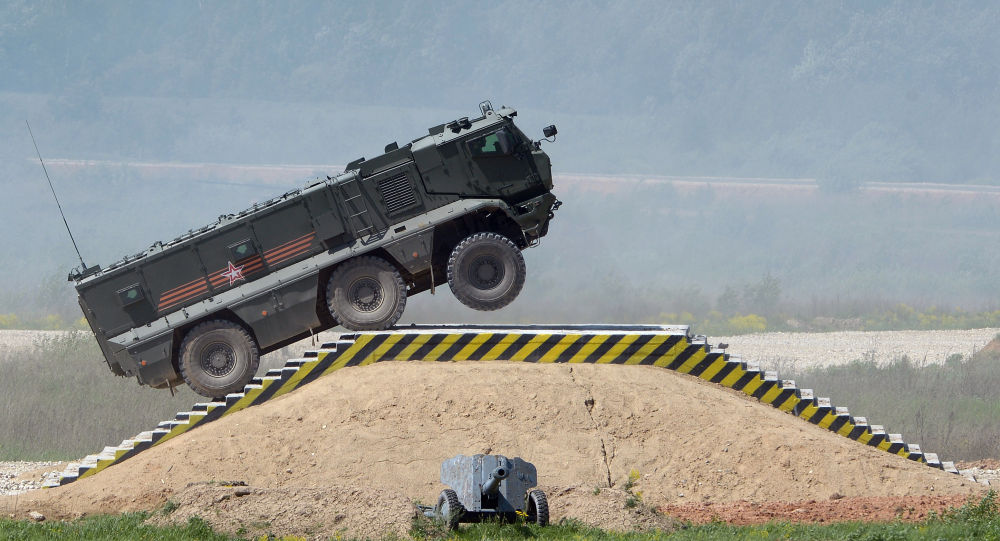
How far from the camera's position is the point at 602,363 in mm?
18312

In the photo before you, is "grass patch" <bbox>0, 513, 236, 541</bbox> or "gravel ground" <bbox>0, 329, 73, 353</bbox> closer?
"grass patch" <bbox>0, 513, 236, 541</bbox>

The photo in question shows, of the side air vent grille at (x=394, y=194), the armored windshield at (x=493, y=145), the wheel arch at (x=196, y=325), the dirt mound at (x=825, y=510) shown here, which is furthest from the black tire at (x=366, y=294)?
the dirt mound at (x=825, y=510)

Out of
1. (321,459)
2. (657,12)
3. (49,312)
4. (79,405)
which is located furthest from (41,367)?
(657,12)

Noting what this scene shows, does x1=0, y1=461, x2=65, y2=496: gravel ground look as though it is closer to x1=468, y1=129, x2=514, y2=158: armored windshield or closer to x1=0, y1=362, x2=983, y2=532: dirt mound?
x1=0, y1=362, x2=983, y2=532: dirt mound

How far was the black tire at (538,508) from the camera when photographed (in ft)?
43.9

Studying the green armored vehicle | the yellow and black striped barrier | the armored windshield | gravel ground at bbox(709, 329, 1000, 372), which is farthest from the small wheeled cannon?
gravel ground at bbox(709, 329, 1000, 372)

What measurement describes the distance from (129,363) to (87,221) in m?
81.7

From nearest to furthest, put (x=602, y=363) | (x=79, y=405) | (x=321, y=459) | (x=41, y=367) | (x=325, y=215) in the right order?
(x=321, y=459) → (x=602, y=363) → (x=325, y=215) → (x=79, y=405) → (x=41, y=367)

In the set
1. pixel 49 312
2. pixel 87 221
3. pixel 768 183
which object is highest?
pixel 87 221

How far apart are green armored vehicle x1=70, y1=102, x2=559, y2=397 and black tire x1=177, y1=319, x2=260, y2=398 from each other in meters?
0.02

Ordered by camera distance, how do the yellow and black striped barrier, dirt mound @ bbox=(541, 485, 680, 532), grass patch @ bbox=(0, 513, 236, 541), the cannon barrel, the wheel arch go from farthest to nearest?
the wheel arch
the yellow and black striped barrier
dirt mound @ bbox=(541, 485, 680, 532)
the cannon barrel
grass patch @ bbox=(0, 513, 236, 541)

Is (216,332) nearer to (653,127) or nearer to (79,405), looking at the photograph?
(79,405)

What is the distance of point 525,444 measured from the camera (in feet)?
54.7

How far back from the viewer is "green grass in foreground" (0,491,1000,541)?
12.4 metres
